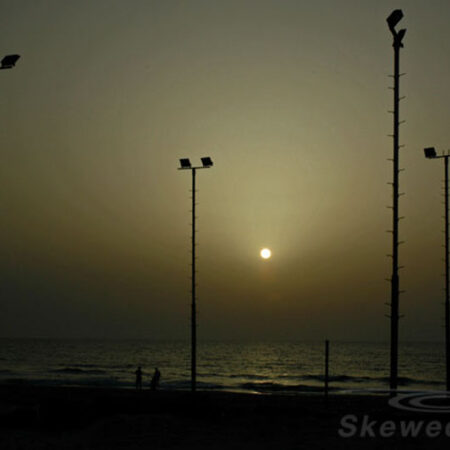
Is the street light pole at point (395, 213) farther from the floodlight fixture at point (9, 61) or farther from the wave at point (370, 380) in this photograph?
the wave at point (370, 380)

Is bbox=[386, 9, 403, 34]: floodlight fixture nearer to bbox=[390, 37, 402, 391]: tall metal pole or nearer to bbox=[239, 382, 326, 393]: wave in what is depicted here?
bbox=[390, 37, 402, 391]: tall metal pole

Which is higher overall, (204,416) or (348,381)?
(204,416)

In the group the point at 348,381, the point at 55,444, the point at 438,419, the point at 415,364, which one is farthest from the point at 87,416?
the point at 415,364

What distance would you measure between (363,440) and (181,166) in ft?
54.3

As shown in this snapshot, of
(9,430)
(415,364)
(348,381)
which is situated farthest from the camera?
(415,364)

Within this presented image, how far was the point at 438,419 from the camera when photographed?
65.5 ft

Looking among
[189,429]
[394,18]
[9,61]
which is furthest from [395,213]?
[9,61]

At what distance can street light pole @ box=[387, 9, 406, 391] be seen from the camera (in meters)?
17.8

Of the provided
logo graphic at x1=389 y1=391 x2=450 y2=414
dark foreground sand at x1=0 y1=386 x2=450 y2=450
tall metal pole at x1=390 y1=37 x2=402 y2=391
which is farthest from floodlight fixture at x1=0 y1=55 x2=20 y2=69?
logo graphic at x1=389 y1=391 x2=450 y2=414

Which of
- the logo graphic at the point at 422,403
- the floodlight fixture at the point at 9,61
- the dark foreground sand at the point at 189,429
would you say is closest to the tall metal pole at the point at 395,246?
the dark foreground sand at the point at 189,429

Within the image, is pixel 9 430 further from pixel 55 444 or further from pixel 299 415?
pixel 299 415

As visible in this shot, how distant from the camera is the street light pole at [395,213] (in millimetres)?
17750

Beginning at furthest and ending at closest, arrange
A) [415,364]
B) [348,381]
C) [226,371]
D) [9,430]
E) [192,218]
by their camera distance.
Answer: [415,364]
[226,371]
[348,381]
[192,218]
[9,430]

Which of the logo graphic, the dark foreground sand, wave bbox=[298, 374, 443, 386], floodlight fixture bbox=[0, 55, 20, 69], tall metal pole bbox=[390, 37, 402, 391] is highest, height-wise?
floodlight fixture bbox=[0, 55, 20, 69]
